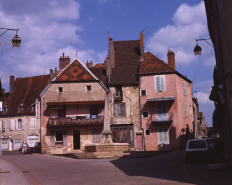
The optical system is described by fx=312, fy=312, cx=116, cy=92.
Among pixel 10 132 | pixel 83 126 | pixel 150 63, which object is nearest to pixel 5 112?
pixel 10 132

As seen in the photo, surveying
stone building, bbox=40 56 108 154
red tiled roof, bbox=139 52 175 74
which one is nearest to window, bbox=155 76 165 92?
red tiled roof, bbox=139 52 175 74

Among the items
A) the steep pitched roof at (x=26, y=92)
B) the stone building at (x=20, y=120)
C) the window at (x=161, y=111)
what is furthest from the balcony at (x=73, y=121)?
the steep pitched roof at (x=26, y=92)

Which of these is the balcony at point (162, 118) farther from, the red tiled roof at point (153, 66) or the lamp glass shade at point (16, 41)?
the lamp glass shade at point (16, 41)

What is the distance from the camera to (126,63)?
40.4 metres

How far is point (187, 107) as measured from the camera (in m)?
39.2

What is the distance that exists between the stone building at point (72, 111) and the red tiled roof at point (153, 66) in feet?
17.6

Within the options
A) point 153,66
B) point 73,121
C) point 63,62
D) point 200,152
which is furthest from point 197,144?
point 63,62

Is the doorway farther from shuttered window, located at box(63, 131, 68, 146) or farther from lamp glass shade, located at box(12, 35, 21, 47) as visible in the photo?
lamp glass shade, located at box(12, 35, 21, 47)

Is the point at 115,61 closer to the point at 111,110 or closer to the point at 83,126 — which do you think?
the point at 111,110

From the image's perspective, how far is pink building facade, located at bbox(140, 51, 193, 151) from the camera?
35.4m

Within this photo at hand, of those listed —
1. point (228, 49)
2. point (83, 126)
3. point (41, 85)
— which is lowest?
point (83, 126)

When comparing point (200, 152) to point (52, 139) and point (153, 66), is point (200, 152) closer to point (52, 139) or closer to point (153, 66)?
point (153, 66)

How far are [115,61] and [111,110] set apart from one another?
23.3 ft

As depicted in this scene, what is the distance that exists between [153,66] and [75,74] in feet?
31.6
